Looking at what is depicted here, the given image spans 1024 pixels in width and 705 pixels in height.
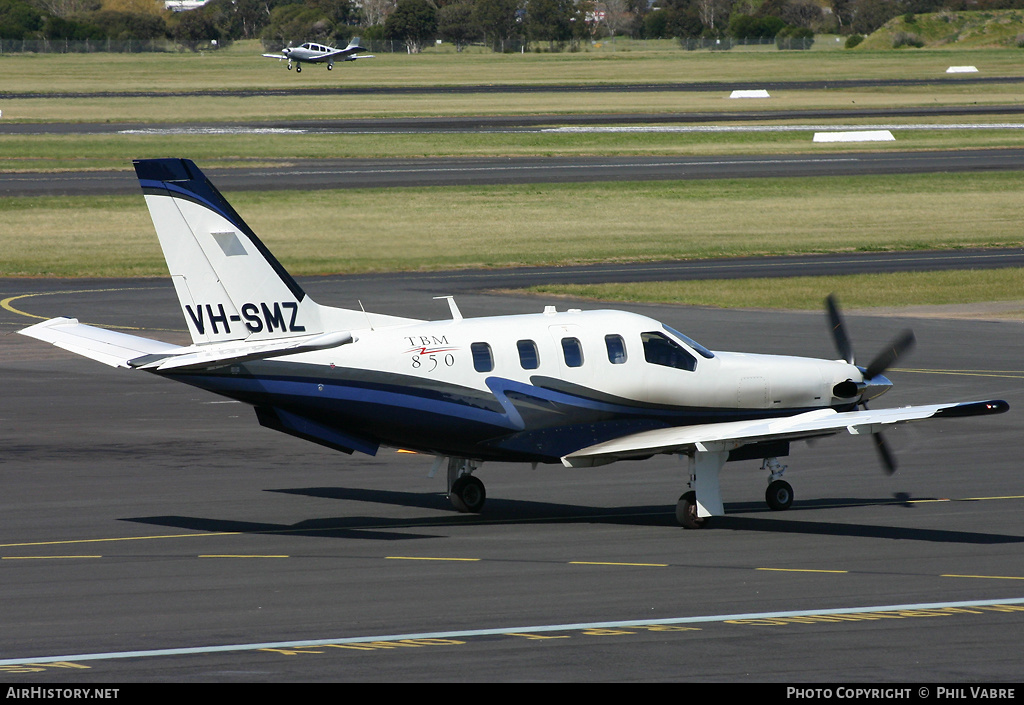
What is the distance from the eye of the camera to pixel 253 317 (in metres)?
19.2

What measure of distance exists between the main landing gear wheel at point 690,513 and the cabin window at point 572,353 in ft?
8.02

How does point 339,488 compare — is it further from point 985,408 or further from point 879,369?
point 985,408

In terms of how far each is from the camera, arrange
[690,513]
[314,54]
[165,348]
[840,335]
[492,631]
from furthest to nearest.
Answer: [314,54], [840,335], [165,348], [690,513], [492,631]

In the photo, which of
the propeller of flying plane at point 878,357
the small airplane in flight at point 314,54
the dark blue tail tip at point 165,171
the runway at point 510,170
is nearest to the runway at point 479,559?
the propeller of flying plane at point 878,357

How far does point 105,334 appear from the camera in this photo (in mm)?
20906

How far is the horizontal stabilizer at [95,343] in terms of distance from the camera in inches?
778

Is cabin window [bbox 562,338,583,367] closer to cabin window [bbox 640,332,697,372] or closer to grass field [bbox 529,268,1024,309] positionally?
cabin window [bbox 640,332,697,372]

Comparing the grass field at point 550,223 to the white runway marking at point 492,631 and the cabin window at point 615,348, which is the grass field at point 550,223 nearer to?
the cabin window at point 615,348

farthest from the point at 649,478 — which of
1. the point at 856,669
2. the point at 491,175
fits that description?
the point at 491,175

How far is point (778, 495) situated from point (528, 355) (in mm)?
4555

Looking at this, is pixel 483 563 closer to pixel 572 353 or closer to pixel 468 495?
pixel 468 495

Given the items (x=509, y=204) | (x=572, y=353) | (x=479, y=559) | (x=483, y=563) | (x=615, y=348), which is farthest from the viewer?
(x=509, y=204)

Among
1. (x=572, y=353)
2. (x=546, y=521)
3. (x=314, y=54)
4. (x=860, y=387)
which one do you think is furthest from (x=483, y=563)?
(x=314, y=54)
